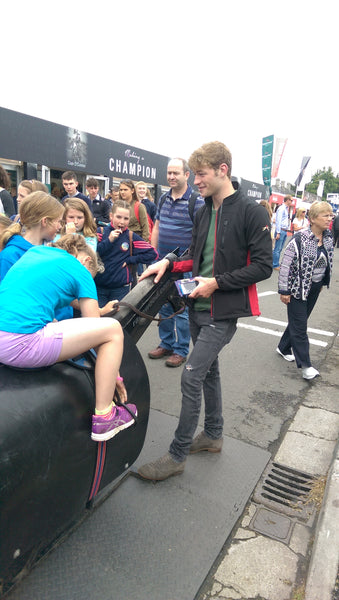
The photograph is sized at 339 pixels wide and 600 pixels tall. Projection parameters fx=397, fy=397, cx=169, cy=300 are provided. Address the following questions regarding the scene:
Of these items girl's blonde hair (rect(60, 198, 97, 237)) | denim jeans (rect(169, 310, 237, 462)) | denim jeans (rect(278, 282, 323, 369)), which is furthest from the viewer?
denim jeans (rect(278, 282, 323, 369))

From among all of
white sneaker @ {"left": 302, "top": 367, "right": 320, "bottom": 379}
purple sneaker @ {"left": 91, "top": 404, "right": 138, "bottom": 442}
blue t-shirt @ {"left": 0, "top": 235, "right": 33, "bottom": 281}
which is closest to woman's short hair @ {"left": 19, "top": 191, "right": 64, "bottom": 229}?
blue t-shirt @ {"left": 0, "top": 235, "right": 33, "bottom": 281}

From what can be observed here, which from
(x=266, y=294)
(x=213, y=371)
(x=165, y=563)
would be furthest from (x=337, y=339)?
(x=165, y=563)

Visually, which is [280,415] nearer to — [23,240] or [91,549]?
[91,549]

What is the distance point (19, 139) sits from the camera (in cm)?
1168

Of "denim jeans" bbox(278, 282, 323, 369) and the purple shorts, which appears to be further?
"denim jeans" bbox(278, 282, 323, 369)

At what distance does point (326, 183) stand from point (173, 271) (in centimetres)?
10100

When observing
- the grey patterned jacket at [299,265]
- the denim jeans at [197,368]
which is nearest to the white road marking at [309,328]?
the grey patterned jacket at [299,265]

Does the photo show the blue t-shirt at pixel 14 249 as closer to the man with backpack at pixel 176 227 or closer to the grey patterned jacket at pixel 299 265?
the man with backpack at pixel 176 227

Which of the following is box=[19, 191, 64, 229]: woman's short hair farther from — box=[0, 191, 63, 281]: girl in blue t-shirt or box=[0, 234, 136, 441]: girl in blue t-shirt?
box=[0, 234, 136, 441]: girl in blue t-shirt

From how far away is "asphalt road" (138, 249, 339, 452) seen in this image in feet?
10.9

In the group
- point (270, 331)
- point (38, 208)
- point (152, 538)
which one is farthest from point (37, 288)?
point (270, 331)

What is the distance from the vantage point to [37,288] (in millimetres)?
1697

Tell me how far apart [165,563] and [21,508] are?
0.98m

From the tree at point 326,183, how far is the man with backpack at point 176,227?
93.5 metres
